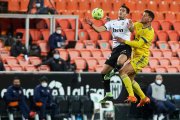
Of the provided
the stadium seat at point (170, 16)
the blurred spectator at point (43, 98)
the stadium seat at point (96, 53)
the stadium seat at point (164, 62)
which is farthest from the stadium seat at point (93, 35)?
the blurred spectator at point (43, 98)

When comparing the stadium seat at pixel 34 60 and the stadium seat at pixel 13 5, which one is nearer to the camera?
the stadium seat at pixel 34 60

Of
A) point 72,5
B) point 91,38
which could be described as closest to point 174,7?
point 72,5

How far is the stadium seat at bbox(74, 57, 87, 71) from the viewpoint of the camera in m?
29.9

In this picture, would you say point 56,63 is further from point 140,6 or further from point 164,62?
point 140,6

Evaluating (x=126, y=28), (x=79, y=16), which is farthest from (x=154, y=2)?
(x=126, y=28)

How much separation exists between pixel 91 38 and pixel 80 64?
236 cm

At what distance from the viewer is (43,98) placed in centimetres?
2800

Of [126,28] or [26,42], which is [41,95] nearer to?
[26,42]

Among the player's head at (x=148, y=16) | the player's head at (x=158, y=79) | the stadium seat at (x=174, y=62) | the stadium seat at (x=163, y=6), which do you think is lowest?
the player's head at (x=158, y=79)

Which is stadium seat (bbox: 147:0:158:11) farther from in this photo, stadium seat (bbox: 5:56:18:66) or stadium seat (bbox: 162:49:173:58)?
stadium seat (bbox: 5:56:18:66)

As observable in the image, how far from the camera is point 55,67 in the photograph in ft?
94.9

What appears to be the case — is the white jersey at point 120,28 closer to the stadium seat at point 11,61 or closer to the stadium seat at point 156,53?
the stadium seat at point 11,61

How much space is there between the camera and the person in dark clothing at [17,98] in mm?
27656

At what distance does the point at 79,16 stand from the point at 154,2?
3772mm
